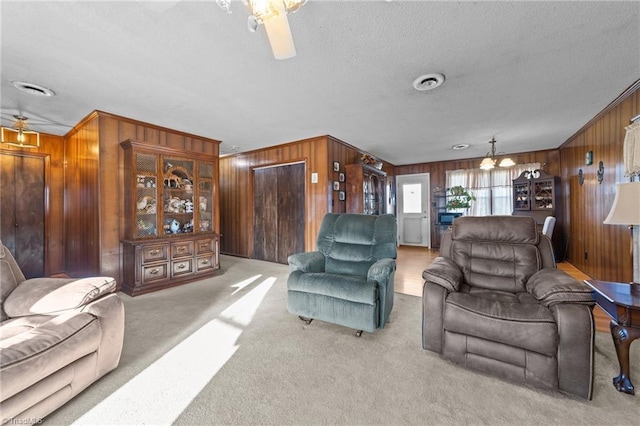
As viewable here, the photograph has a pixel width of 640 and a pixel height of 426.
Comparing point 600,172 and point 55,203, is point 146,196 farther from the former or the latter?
point 600,172

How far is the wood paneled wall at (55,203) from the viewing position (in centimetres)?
425

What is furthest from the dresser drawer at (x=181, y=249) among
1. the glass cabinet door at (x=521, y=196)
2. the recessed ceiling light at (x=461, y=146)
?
the glass cabinet door at (x=521, y=196)

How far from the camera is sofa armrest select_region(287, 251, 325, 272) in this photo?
99.6 inches

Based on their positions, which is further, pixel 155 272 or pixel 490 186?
pixel 490 186

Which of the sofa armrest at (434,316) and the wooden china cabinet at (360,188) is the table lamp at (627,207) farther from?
the wooden china cabinet at (360,188)

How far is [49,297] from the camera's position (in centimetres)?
160

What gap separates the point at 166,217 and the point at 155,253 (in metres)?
0.59

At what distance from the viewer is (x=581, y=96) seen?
2.93 metres

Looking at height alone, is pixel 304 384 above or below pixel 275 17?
below

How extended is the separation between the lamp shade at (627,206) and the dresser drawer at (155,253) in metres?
4.47

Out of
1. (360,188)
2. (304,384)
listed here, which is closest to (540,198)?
(360,188)

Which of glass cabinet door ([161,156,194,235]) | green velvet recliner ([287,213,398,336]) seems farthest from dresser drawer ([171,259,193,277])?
green velvet recliner ([287,213,398,336])

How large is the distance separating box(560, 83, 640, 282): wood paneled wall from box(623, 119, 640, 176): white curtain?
0.55 ft

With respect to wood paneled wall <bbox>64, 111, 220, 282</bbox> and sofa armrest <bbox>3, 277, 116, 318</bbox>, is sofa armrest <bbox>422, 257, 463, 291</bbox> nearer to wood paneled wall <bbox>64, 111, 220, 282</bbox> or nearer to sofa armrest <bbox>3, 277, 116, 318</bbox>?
sofa armrest <bbox>3, 277, 116, 318</bbox>
